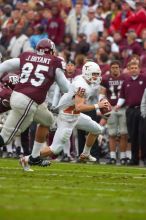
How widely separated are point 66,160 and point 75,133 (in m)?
0.94

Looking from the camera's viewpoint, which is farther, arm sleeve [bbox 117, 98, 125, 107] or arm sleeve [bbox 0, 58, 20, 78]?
arm sleeve [bbox 117, 98, 125, 107]

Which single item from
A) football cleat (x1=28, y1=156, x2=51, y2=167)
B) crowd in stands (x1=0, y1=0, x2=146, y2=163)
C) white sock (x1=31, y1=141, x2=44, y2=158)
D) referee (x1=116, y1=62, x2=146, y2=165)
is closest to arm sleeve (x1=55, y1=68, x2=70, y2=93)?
white sock (x1=31, y1=141, x2=44, y2=158)

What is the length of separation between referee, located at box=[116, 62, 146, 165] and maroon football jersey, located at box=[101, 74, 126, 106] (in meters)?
0.52

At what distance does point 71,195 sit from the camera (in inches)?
361

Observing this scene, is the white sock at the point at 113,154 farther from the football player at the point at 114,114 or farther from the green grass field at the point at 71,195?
the green grass field at the point at 71,195

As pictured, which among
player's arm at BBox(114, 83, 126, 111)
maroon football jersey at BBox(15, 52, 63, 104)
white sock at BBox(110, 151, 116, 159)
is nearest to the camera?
maroon football jersey at BBox(15, 52, 63, 104)

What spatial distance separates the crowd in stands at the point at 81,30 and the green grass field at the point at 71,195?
19.0 feet

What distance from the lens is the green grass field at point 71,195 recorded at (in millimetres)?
7559

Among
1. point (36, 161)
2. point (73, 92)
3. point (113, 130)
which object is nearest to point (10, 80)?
point (73, 92)

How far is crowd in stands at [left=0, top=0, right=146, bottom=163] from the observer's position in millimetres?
18766

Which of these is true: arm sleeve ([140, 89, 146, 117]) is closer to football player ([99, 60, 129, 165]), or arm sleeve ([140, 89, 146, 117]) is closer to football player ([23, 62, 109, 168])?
football player ([99, 60, 129, 165])

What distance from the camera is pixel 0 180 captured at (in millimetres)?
10711

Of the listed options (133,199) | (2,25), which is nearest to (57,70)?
(133,199)

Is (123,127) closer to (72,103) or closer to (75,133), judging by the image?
(75,133)
